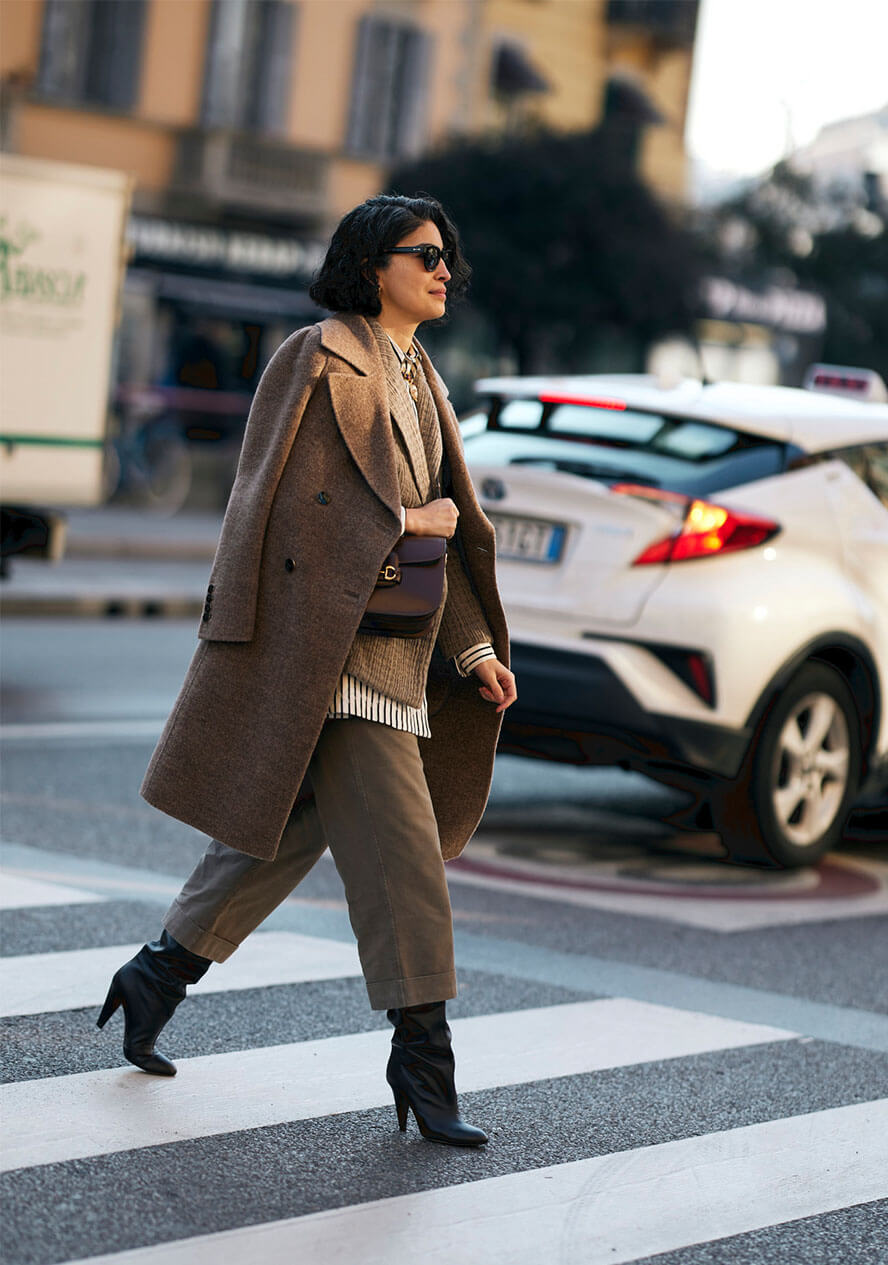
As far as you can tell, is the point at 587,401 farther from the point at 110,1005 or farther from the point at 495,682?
the point at 110,1005

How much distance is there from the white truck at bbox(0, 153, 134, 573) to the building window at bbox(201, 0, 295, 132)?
16.9 metres

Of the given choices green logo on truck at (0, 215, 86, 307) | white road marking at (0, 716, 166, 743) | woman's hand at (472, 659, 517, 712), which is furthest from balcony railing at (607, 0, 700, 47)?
woman's hand at (472, 659, 517, 712)

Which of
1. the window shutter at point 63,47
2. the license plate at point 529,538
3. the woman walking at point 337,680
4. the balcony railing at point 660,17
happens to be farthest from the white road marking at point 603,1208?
the balcony railing at point 660,17

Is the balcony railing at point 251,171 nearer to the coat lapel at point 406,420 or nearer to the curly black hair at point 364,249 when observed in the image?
the curly black hair at point 364,249

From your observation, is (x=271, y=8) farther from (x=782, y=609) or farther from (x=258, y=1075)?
(x=258, y=1075)

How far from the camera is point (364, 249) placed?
4.37 m

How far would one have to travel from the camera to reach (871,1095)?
16.1ft

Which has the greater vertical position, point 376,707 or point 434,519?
point 434,519

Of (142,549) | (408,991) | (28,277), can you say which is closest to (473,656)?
(408,991)

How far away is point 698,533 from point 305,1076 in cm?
315

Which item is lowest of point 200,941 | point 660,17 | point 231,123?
point 200,941

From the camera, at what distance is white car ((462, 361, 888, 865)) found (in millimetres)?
7270

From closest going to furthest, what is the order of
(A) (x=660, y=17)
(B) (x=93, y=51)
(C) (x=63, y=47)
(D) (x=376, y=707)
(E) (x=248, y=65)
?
(D) (x=376, y=707)
(C) (x=63, y=47)
(B) (x=93, y=51)
(E) (x=248, y=65)
(A) (x=660, y=17)

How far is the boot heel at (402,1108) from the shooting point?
13.9 ft
